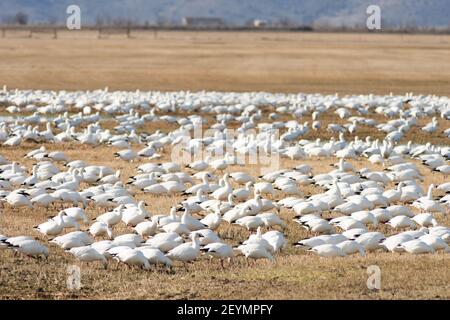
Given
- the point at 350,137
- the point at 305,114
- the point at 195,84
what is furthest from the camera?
the point at 195,84

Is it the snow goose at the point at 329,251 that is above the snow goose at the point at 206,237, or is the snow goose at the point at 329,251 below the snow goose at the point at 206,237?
below

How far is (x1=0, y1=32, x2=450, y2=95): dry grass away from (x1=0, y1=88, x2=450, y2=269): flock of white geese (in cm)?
1772

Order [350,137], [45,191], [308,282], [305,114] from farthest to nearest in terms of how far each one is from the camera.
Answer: [305,114], [350,137], [45,191], [308,282]

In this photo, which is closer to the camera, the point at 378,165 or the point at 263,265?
the point at 263,265

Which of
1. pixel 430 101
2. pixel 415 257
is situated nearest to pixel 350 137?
pixel 430 101

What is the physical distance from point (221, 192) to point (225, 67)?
46.1 metres

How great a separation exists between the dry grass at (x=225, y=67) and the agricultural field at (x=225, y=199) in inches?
441

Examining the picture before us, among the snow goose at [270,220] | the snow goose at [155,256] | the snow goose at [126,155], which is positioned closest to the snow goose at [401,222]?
the snow goose at [270,220]

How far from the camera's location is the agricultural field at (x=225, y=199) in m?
11.8

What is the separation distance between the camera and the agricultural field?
11773 mm

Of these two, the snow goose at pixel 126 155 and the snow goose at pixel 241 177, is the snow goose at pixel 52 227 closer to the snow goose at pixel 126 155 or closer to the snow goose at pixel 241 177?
the snow goose at pixel 241 177
